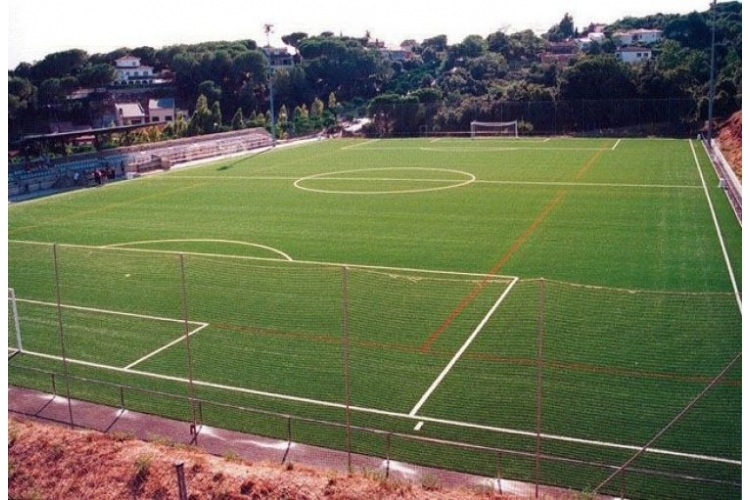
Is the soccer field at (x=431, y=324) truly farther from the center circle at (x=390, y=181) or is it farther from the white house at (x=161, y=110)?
the white house at (x=161, y=110)

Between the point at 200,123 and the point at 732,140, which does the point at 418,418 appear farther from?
the point at 200,123

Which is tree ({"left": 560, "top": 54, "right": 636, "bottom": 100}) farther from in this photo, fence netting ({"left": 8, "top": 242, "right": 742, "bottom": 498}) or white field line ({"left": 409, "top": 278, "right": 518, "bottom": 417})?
white field line ({"left": 409, "top": 278, "right": 518, "bottom": 417})

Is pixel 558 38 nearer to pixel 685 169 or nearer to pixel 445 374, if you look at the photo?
pixel 685 169

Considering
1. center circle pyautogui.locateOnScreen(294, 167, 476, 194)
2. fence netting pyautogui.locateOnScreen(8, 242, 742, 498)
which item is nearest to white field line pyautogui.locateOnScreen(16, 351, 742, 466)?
fence netting pyautogui.locateOnScreen(8, 242, 742, 498)

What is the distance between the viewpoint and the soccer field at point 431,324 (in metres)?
11.6

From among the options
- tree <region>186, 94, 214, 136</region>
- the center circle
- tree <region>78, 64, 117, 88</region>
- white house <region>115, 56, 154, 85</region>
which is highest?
white house <region>115, 56, 154, 85</region>

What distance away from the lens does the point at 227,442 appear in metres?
11.8

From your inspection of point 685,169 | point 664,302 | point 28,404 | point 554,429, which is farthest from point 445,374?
point 685,169

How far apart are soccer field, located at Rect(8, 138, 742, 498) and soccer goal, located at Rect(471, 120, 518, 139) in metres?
30.6

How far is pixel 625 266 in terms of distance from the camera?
2062 centimetres

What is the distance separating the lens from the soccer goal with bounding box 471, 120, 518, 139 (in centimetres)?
6234

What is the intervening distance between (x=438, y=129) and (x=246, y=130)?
15945mm

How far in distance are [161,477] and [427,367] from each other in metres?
5.84

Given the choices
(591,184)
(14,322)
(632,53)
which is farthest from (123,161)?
(632,53)
